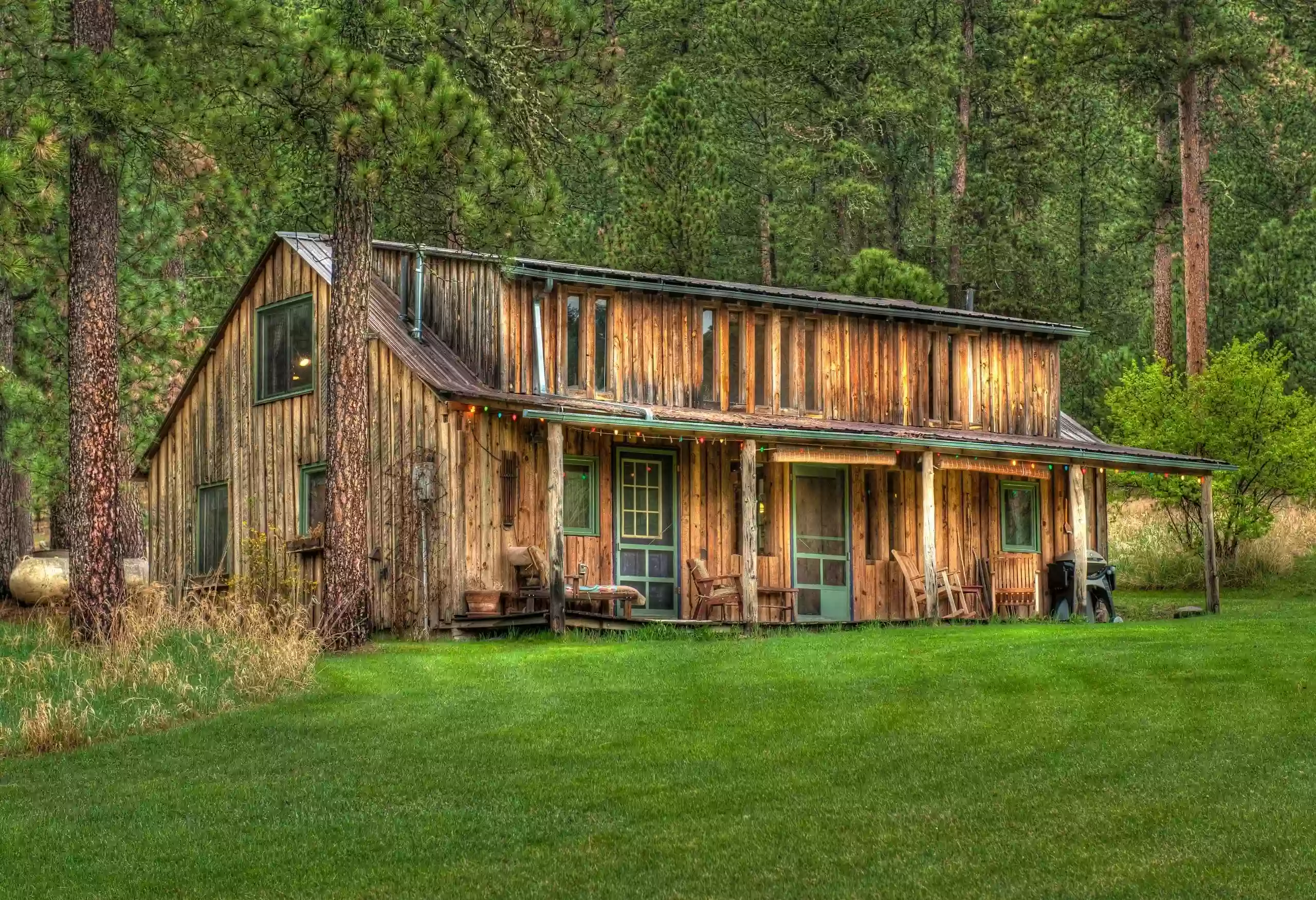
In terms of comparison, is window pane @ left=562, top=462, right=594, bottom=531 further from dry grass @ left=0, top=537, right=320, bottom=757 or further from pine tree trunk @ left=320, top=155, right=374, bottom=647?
dry grass @ left=0, top=537, right=320, bottom=757

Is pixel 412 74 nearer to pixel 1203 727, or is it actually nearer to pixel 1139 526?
pixel 1203 727

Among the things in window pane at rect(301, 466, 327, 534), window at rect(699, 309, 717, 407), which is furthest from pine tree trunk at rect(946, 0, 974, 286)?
window pane at rect(301, 466, 327, 534)

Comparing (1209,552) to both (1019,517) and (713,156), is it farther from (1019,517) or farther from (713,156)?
(713,156)

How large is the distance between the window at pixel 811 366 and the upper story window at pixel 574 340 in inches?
152

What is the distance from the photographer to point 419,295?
24.3 metres

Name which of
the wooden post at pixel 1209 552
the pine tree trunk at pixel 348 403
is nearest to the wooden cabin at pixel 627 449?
the wooden post at pixel 1209 552

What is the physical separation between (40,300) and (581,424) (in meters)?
10.7

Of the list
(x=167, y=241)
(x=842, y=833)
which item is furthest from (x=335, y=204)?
(x=842, y=833)

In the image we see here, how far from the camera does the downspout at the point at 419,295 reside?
24234mm

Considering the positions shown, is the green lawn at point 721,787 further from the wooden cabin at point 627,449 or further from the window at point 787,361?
the window at point 787,361

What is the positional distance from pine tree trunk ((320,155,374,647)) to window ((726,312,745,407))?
6.19 metres

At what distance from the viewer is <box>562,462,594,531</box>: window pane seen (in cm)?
2309

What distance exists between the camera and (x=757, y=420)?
23406 mm

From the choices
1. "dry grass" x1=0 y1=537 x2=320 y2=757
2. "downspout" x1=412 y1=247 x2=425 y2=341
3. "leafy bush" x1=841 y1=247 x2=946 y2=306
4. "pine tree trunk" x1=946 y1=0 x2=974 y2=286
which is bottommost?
"dry grass" x1=0 y1=537 x2=320 y2=757
